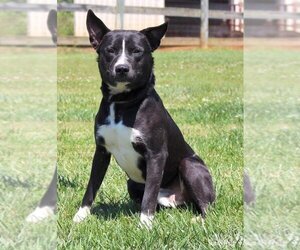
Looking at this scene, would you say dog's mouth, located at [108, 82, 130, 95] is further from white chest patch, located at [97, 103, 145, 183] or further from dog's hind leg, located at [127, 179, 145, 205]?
dog's hind leg, located at [127, 179, 145, 205]

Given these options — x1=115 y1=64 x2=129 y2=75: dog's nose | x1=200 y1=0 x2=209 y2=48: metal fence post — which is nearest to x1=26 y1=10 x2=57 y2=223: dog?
x1=115 y1=64 x2=129 y2=75: dog's nose

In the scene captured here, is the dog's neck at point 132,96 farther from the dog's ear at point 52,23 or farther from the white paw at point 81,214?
the dog's ear at point 52,23

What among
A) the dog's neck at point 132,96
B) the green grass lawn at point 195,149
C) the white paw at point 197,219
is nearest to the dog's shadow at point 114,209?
the green grass lawn at point 195,149

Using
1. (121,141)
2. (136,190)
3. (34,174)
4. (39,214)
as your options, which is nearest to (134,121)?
(121,141)

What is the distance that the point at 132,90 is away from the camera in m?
3.56

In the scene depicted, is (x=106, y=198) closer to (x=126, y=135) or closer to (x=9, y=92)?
(x=126, y=135)

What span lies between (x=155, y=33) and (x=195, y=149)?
83.5 inches

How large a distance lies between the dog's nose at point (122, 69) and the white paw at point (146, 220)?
71 centimetres

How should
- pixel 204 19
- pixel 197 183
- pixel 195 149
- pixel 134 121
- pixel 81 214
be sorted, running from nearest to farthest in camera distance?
pixel 134 121, pixel 81 214, pixel 197 183, pixel 195 149, pixel 204 19

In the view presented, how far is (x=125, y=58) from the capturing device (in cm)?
347

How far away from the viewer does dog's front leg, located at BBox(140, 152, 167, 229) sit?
347cm

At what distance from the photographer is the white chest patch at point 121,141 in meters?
3.52

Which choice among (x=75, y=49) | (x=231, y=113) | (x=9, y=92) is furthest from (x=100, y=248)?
(x=75, y=49)

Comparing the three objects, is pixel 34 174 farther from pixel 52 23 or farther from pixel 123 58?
pixel 123 58
